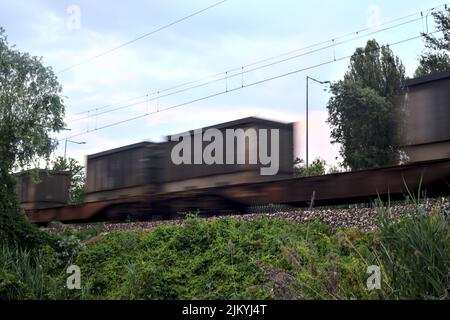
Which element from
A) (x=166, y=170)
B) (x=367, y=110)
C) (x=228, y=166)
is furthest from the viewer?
(x=367, y=110)

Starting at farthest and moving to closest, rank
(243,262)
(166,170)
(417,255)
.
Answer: (166,170), (243,262), (417,255)

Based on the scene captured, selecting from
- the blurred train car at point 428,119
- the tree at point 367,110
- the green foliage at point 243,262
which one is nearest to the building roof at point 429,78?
the blurred train car at point 428,119

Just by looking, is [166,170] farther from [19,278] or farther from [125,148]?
[19,278]

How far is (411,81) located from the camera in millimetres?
12766

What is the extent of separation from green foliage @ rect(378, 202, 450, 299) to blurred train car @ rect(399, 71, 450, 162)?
658 centimetres

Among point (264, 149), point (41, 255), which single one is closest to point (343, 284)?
point (41, 255)

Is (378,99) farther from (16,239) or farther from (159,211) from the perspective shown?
(16,239)

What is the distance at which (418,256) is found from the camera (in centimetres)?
502

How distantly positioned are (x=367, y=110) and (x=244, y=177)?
28.5m

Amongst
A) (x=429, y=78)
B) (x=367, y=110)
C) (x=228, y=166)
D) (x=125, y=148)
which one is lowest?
(x=228, y=166)

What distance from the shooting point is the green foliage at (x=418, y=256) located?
4965 millimetres

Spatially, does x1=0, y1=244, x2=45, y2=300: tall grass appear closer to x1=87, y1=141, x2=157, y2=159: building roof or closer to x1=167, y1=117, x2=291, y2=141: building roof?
x1=167, y1=117, x2=291, y2=141: building roof

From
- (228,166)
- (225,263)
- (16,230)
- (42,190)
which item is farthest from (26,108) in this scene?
(225,263)

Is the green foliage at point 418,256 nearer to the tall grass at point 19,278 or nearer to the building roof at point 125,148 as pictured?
the tall grass at point 19,278
